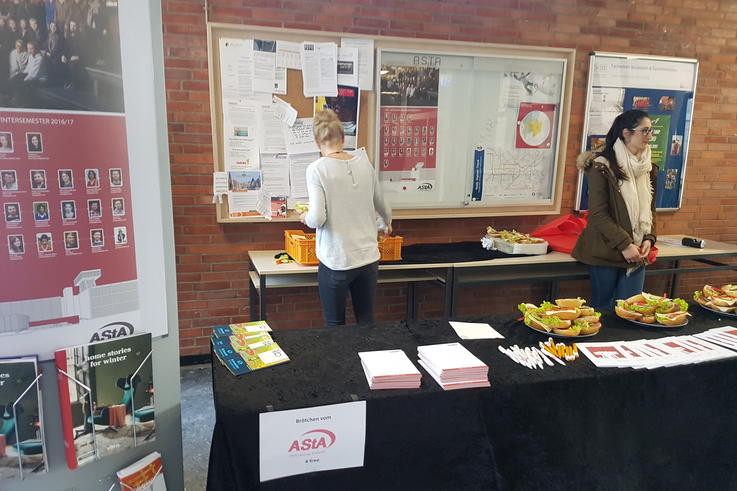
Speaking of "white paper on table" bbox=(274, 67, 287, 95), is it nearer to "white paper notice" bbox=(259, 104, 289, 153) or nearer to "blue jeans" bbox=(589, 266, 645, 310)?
"white paper notice" bbox=(259, 104, 289, 153)

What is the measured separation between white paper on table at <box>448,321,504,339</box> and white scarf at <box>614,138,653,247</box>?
146 centimetres

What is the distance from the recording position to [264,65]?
3.23 meters

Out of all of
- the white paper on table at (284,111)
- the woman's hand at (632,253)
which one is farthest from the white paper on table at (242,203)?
the woman's hand at (632,253)

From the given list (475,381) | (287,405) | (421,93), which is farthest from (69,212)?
(421,93)

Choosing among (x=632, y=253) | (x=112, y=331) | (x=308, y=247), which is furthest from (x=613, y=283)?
(x=112, y=331)

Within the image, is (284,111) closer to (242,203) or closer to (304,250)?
(242,203)

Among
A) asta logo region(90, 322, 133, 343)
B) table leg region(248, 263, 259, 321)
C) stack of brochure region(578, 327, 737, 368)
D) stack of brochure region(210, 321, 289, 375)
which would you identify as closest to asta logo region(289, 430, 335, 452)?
stack of brochure region(210, 321, 289, 375)

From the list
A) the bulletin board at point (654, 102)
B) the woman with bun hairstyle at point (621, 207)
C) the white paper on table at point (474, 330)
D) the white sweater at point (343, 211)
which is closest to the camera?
the white paper on table at point (474, 330)

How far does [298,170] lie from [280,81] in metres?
0.58

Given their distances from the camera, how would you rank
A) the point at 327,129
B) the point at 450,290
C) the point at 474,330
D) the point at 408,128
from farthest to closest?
the point at 408,128
the point at 450,290
the point at 327,129
the point at 474,330

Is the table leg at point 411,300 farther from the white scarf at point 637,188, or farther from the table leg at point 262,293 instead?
the white scarf at point 637,188

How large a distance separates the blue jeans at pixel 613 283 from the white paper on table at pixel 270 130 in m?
2.14

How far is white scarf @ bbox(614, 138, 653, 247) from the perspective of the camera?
2.89m

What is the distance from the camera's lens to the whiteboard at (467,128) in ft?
11.7
